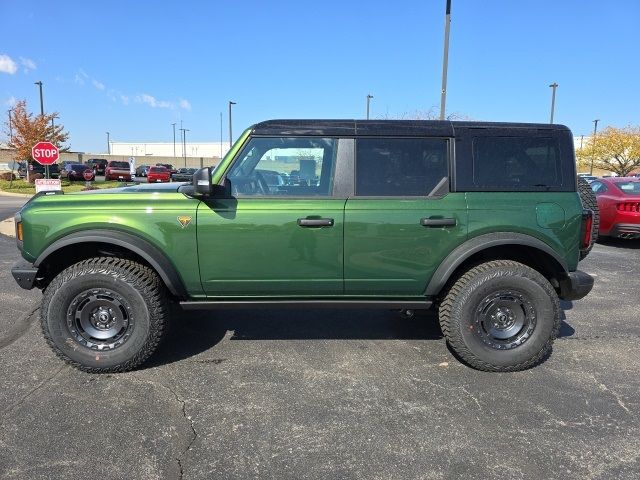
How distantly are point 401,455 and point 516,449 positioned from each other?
677 mm

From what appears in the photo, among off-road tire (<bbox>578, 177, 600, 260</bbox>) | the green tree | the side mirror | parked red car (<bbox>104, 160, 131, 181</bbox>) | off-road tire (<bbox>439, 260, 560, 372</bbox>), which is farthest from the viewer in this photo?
the green tree

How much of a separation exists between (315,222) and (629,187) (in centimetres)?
824

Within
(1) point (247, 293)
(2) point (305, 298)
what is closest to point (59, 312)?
(1) point (247, 293)

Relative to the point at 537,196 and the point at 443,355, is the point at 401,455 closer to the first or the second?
the point at 443,355

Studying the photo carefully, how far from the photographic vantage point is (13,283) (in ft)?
20.0

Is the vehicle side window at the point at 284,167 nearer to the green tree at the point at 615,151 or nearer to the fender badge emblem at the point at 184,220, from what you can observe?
the fender badge emblem at the point at 184,220

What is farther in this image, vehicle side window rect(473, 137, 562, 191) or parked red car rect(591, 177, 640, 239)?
parked red car rect(591, 177, 640, 239)

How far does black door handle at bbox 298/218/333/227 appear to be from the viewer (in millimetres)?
3494

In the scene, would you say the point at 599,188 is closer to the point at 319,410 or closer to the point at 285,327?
the point at 285,327

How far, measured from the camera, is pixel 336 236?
11.6 feet

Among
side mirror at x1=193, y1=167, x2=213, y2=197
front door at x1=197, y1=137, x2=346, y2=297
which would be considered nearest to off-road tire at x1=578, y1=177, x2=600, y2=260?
front door at x1=197, y1=137, x2=346, y2=297

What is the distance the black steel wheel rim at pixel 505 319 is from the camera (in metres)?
3.63

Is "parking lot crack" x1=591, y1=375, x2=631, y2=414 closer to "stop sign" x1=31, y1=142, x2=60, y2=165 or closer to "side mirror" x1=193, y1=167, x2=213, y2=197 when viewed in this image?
"side mirror" x1=193, y1=167, x2=213, y2=197

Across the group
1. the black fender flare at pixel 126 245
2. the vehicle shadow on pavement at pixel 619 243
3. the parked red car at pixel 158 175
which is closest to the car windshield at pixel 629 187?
the vehicle shadow on pavement at pixel 619 243
